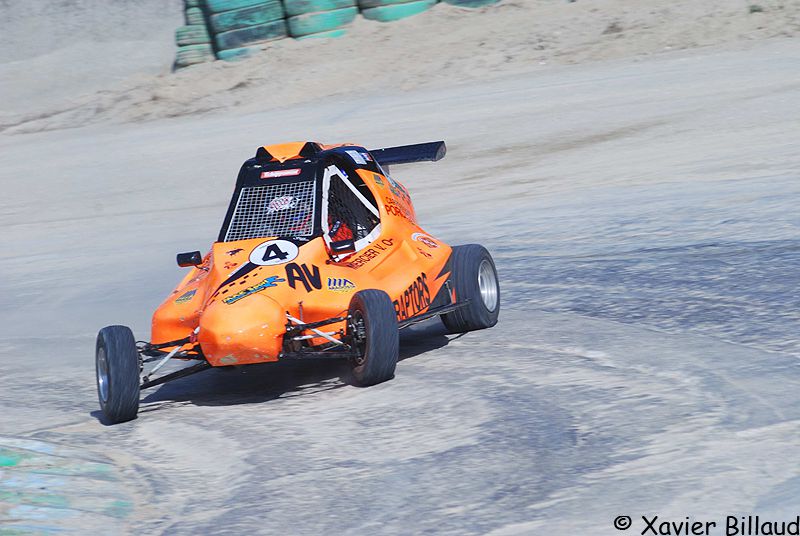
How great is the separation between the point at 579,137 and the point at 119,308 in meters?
8.53

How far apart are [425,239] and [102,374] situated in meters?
2.59

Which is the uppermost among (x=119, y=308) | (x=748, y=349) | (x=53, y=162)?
(x=748, y=349)

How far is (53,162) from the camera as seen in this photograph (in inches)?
882

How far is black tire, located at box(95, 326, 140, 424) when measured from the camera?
7.64m

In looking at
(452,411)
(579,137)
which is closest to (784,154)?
(579,137)

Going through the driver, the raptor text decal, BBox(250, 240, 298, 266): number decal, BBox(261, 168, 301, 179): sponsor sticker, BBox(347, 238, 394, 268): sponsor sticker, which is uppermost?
BBox(261, 168, 301, 179): sponsor sticker

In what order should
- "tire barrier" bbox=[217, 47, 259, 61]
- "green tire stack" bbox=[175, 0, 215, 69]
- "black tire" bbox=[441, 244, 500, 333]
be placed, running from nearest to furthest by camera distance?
"black tire" bbox=[441, 244, 500, 333] → "tire barrier" bbox=[217, 47, 259, 61] → "green tire stack" bbox=[175, 0, 215, 69]

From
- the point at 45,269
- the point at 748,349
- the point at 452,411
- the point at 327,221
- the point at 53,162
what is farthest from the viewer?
the point at 53,162

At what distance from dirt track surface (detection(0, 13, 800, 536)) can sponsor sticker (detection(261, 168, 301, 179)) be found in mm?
1357

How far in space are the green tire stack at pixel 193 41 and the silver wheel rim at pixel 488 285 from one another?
18034mm

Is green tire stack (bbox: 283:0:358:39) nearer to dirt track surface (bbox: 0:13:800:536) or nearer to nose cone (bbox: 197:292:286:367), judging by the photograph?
dirt track surface (bbox: 0:13:800:536)

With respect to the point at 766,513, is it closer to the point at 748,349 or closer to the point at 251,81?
the point at 748,349

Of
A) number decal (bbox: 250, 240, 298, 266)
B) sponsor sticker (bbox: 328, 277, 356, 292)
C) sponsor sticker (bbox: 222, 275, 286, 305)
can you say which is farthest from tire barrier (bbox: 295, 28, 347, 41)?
sponsor sticker (bbox: 222, 275, 286, 305)

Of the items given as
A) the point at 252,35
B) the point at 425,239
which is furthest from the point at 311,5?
the point at 425,239
